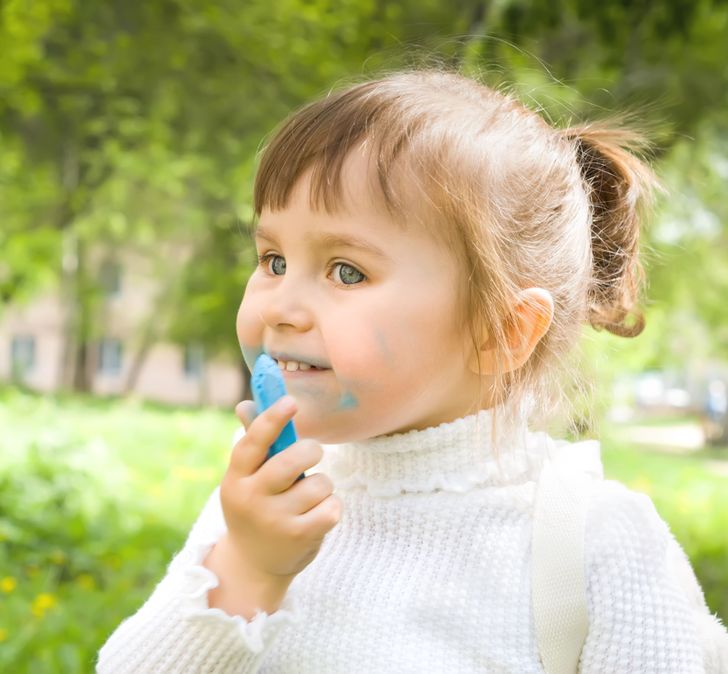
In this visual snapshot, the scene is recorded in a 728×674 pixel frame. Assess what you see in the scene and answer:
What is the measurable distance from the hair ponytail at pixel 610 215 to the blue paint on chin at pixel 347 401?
61 centimetres

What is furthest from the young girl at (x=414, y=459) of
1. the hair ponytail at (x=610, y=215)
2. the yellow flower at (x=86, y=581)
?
the yellow flower at (x=86, y=581)

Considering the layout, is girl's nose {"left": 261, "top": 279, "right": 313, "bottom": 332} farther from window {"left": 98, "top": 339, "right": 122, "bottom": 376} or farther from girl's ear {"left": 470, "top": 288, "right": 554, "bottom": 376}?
window {"left": 98, "top": 339, "right": 122, "bottom": 376}

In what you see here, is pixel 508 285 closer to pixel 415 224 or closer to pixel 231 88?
pixel 415 224

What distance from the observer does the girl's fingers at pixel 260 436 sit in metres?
1.32

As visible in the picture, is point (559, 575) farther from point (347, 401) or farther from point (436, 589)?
point (347, 401)

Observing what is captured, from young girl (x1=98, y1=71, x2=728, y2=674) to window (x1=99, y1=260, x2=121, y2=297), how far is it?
22.0m

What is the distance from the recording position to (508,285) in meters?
1.60

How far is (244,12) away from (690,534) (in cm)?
500

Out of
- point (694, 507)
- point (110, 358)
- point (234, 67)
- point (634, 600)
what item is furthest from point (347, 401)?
point (110, 358)

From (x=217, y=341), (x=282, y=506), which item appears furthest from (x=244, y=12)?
(x=217, y=341)

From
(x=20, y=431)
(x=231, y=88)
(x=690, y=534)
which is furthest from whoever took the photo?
(x=231, y=88)

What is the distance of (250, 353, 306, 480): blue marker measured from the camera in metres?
1.36

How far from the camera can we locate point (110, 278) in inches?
1078

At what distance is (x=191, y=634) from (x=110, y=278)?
2685 centimetres
